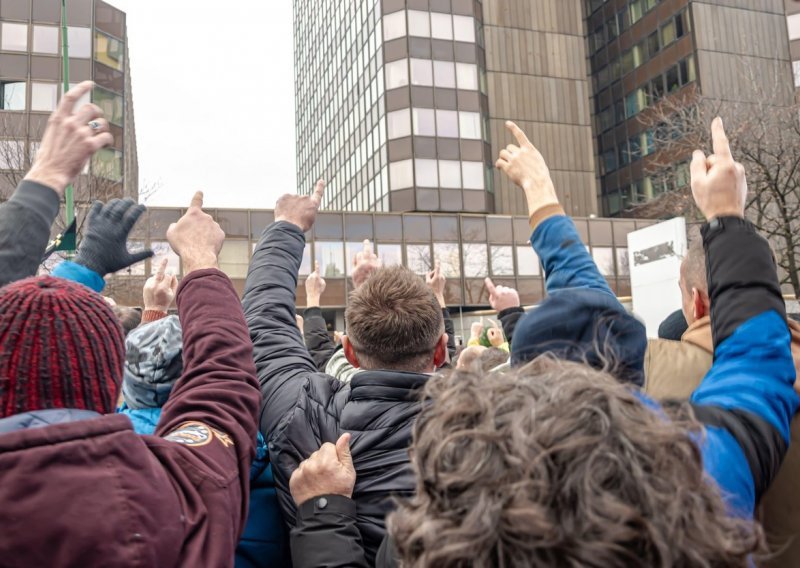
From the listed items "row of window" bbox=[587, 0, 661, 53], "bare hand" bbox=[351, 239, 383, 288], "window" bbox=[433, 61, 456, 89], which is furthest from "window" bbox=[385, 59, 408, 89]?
"bare hand" bbox=[351, 239, 383, 288]

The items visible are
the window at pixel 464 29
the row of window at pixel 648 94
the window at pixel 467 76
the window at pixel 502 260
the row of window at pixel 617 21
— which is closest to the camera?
the window at pixel 502 260

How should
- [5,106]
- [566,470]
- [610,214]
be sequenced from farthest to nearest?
[610,214] < [5,106] < [566,470]

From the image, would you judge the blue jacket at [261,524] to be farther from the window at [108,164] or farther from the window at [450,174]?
the window at [450,174]

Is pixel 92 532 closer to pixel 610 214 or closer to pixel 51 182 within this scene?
pixel 51 182

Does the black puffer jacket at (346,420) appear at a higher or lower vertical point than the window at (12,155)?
lower

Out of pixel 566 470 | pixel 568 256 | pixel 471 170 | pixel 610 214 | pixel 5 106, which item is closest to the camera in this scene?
pixel 566 470

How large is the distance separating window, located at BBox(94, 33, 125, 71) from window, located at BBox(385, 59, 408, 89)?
13.7m

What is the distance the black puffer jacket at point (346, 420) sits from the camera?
7.04 feet

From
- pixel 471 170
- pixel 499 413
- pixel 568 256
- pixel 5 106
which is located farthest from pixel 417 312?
pixel 471 170

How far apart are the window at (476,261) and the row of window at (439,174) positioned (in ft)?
12.8

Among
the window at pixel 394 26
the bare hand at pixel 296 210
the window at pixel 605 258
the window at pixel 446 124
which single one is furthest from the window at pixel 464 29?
the bare hand at pixel 296 210

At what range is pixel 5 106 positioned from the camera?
99.1 feet

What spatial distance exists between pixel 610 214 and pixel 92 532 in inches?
1878

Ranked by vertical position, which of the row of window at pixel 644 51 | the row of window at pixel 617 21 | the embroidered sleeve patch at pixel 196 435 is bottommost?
the embroidered sleeve patch at pixel 196 435
